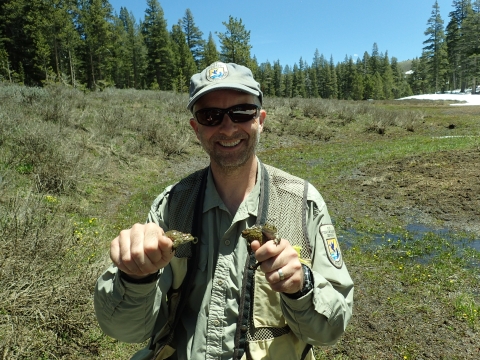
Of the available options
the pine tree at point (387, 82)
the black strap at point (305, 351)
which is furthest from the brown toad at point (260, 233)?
the pine tree at point (387, 82)

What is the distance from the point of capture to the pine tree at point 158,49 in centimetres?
5597

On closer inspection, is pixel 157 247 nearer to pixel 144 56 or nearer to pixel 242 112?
pixel 242 112

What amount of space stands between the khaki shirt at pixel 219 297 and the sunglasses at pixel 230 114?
0.48m

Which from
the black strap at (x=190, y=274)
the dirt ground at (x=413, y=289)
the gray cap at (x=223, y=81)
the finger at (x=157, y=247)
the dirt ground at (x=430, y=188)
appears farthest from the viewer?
the dirt ground at (x=430, y=188)

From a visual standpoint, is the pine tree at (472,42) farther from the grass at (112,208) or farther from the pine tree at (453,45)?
the grass at (112,208)

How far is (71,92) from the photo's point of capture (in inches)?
838

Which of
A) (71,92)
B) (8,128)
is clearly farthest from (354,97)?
(8,128)

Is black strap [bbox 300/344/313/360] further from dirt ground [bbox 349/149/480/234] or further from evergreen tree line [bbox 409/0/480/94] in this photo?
evergreen tree line [bbox 409/0/480/94]

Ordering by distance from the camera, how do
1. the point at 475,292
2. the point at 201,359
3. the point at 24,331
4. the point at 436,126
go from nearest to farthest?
the point at 201,359, the point at 24,331, the point at 475,292, the point at 436,126

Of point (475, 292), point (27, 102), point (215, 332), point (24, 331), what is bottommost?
point (475, 292)

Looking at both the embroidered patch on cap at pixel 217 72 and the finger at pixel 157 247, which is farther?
the embroidered patch on cap at pixel 217 72

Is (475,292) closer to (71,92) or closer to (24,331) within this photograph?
(24,331)

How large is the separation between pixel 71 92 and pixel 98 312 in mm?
22504

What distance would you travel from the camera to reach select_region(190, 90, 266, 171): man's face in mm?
2314
